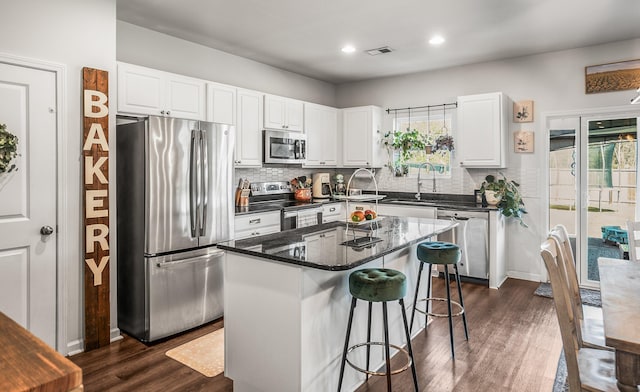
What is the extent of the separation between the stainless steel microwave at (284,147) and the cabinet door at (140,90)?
139 centimetres

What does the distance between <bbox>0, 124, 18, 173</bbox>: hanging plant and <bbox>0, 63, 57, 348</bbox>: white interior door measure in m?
0.06

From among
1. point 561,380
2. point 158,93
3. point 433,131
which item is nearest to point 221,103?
point 158,93

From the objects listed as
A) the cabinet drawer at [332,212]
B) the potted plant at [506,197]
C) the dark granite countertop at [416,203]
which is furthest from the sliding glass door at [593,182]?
the cabinet drawer at [332,212]

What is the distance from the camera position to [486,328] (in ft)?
11.2

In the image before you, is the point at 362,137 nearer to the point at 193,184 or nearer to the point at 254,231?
the point at 254,231

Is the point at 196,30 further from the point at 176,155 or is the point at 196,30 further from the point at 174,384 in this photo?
the point at 174,384

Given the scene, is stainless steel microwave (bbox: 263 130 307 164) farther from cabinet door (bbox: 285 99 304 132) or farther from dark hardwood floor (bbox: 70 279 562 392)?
dark hardwood floor (bbox: 70 279 562 392)

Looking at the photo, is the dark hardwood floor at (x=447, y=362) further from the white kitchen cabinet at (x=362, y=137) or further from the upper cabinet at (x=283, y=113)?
the white kitchen cabinet at (x=362, y=137)

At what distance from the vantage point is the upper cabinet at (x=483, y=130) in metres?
4.73

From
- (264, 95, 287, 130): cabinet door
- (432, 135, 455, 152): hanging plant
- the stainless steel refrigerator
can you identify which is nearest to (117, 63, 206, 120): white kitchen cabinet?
the stainless steel refrigerator

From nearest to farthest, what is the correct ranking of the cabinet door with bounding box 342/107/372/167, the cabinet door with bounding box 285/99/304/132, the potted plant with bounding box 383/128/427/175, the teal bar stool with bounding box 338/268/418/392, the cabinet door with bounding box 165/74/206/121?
the teal bar stool with bounding box 338/268/418/392, the cabinet door with bounding box 165/74/206/121, the cabinet door with bounding box 285/99/304/132, the potted plant with bounding box 383/128/427/175, the cabinet door with bounding box 342/107/372/167

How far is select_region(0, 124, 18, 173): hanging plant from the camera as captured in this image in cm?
250

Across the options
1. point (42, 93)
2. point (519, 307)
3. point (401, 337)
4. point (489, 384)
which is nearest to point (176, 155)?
point (42, 93)

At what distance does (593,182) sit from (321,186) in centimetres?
342
